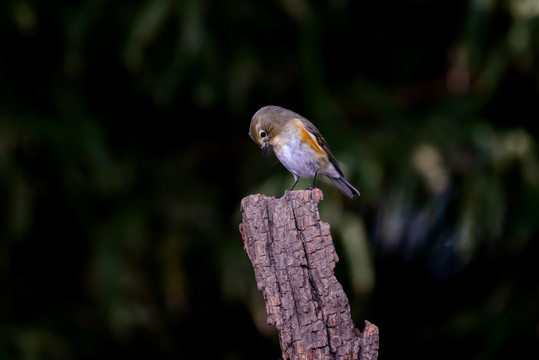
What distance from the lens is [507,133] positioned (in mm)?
4840

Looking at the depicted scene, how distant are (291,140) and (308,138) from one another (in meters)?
0.10

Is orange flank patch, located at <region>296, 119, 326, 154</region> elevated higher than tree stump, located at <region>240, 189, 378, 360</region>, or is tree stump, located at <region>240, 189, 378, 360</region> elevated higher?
orange flank patch, located at <region>296, 119, 326, 154</region>

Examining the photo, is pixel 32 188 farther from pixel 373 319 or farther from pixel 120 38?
pixel 373 319

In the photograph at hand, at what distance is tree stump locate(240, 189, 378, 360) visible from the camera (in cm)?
212

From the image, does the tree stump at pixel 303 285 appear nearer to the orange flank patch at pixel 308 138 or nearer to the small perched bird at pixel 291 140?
the small perched bird at pixel 291 140

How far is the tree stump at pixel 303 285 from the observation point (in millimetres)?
2119

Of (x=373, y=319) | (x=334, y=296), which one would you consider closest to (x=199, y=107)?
(x=373, y=319)

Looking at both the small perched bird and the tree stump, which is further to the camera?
the small perched bird

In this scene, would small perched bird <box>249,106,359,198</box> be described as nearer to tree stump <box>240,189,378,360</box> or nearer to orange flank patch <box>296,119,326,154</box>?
orange flank patch <box>296,119,326,154</box>

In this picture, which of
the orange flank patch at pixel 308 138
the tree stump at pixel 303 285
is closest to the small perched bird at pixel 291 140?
the orange flank patch at pixel 308 138

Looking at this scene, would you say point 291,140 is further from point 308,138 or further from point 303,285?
point 303,285

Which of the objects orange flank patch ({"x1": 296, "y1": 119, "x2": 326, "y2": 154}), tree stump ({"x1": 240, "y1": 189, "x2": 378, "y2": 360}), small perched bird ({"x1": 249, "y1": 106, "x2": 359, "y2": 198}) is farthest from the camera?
orange flank patch ({"x1": 296, "y1": 119, "x2": 326, "y2": 154})

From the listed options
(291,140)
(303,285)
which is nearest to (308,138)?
(291,140)

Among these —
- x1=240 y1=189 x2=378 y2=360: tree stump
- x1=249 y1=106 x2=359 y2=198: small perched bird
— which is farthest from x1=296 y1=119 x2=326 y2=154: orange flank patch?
x1=240 y1=189 x2=378 y2=360: tree stump
